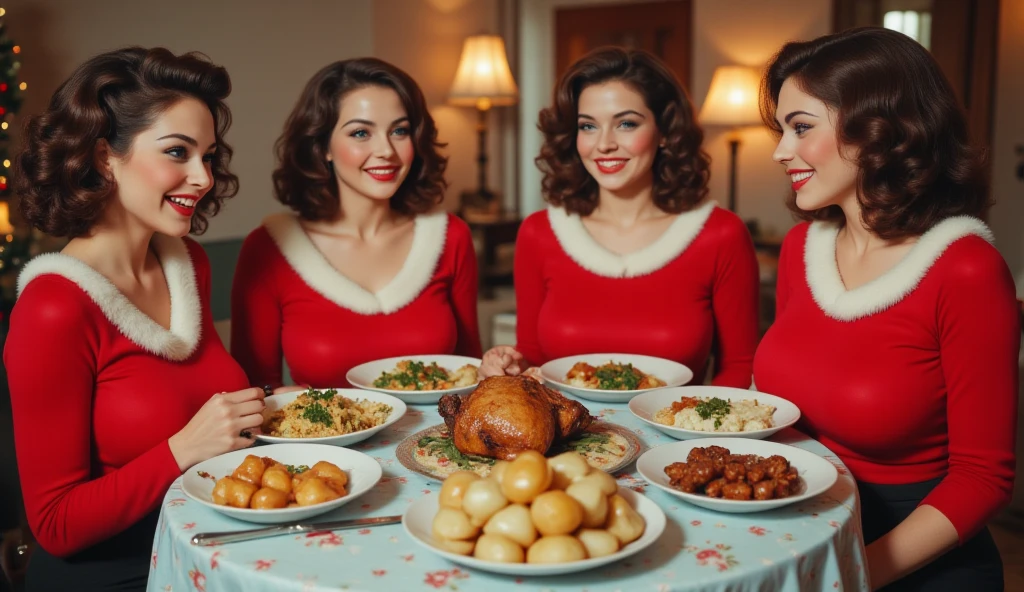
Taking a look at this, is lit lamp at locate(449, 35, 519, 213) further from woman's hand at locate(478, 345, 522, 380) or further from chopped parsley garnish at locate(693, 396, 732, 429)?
chopped parsley garnish at locate(693, 396, 732, 429)

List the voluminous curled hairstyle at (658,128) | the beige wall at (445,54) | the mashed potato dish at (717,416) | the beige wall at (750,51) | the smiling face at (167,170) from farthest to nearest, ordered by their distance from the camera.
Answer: the beige wall at (750,51)
the beige wall at (445,54)
the voluminous curled hairstyle at (658,128)
the smiling face at (167,170)
the mashed potato dish at (717,416)

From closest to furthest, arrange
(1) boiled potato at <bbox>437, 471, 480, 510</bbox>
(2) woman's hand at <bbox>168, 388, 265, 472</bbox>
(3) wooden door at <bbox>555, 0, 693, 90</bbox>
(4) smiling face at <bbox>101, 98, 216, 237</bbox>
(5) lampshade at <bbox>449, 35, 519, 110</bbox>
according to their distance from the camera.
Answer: (1) boiled potato at <bbox>437, 471, 480, 510</bbox> < (2) woman's hand at <bbox>168, 388, 265, 472</bbox> < (4) smiling face at <bbox>101, 98, 216, 237</bbox> < (5) lampshade at <bbox>449, 35, 519, 110</bbox> < (3) wooden door at <bbox>555, 0, 693, 90</bbox>

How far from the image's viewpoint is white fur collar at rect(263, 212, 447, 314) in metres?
2.88

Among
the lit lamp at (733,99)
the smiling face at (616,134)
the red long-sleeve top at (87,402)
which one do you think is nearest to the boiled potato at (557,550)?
the red long-sleeve top at (87,402)

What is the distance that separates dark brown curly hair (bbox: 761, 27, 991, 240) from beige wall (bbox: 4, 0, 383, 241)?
15.0ft

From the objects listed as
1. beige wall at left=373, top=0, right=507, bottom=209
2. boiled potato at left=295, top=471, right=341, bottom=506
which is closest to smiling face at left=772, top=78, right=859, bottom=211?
boiled potato at left=295, top=471, right=341, bottom=506

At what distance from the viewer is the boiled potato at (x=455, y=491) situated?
4.81 feet

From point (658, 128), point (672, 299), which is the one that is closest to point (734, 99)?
point (658, 128)

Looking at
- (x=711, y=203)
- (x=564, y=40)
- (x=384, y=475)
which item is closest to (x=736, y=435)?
(x=384, y=475)

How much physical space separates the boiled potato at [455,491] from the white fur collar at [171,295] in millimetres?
987

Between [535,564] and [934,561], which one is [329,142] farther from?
[934,561]

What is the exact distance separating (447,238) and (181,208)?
1.08 metres

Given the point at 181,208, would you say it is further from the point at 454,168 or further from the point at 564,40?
the point at 564,40

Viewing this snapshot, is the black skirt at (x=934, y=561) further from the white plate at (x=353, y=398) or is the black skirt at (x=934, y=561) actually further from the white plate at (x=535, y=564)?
the white plate at (x=353, y=398)
